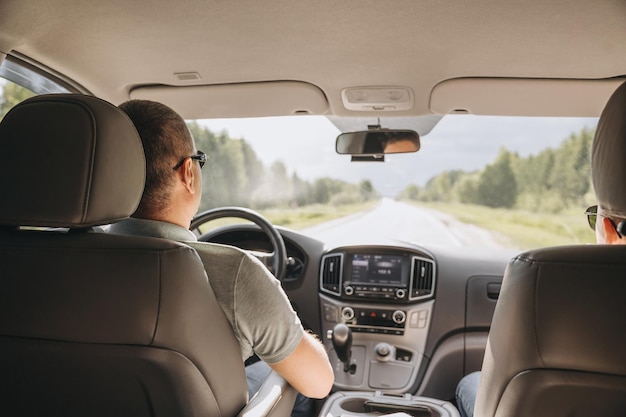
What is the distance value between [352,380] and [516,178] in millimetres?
8098

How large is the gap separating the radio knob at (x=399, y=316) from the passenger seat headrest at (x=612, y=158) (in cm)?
242

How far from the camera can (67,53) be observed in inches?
123

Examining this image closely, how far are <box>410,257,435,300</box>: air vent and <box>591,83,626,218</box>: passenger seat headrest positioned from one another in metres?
2.34

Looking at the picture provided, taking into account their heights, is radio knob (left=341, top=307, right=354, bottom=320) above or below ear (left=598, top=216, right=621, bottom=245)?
below

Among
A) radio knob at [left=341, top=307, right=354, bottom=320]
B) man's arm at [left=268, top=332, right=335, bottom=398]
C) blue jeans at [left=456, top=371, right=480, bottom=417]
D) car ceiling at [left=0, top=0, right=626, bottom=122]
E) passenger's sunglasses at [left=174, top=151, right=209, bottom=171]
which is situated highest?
car ceiling at [left=0, top=0, right=626, bottom=122]

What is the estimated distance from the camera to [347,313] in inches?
160

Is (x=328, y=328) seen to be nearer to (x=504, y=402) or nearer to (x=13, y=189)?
(x=504, y=402)

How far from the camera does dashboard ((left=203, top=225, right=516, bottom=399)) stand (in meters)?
3.88

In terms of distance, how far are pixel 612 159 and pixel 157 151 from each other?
1503 mm

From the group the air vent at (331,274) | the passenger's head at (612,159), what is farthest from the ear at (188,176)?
the air vent at (331,274)

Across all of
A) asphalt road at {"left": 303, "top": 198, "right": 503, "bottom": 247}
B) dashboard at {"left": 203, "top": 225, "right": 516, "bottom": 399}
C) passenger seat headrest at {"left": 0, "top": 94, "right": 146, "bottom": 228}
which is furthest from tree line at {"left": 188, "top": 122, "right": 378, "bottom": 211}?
passenger seat headrest at {"left": 0, "top": 94, "right": 146, "bottom": 228}

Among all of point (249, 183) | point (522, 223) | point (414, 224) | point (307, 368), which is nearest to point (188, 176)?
point (307, 368)

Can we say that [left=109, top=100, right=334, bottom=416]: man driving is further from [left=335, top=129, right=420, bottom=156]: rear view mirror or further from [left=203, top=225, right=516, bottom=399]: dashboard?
[left=335, top=129, right=420, bottom=156]: rear view mirror

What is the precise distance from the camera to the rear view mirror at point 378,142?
385 centimetres
